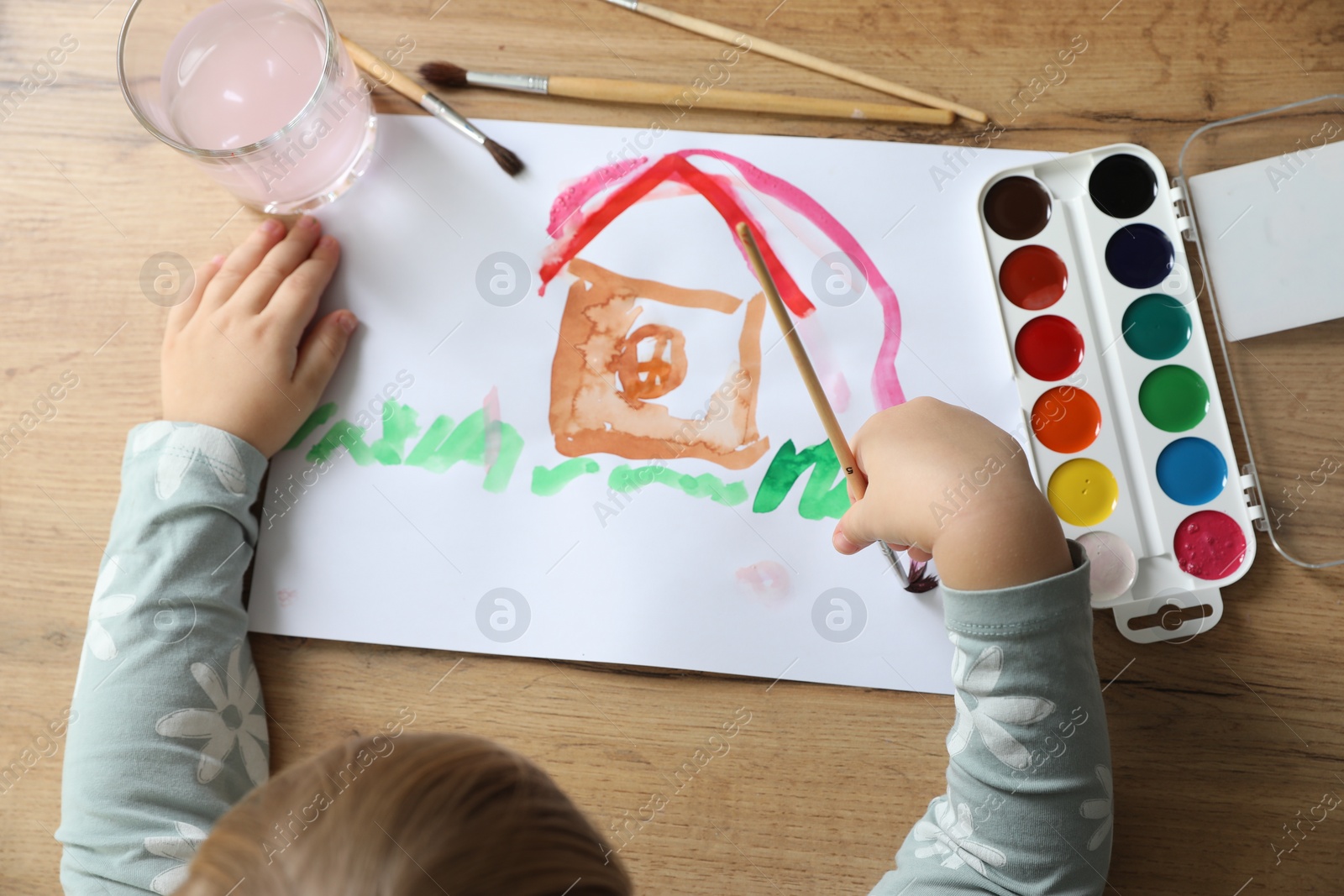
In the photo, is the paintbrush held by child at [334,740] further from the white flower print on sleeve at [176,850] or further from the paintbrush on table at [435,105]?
the paintbrush on table at [435,105]

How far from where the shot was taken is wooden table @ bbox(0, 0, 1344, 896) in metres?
0.63

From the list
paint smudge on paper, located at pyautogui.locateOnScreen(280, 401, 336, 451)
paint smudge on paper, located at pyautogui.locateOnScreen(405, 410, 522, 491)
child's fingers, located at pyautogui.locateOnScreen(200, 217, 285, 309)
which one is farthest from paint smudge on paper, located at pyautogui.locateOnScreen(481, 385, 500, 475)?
child's fingers, located at pyautogui.locateOnScreen(200, 217, 285, 309)

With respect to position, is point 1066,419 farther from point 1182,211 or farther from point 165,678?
point 165,678

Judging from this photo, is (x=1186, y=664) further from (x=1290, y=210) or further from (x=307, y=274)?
(x=307, y=274)

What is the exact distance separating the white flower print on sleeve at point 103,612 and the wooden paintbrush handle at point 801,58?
623 millimetres

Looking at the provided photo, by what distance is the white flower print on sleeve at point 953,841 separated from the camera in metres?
→ 0.56

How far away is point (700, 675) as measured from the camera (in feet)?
2.16

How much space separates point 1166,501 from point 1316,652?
150 millimetres

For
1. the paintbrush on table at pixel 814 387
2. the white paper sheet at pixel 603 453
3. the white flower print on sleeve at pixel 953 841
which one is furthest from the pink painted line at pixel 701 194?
the white flower print on sleeve at pixel 953 841

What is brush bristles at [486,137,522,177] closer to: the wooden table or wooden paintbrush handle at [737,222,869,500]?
the wooden table

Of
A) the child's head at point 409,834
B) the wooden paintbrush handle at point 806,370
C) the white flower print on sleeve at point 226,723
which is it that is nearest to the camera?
the child's head at point 409,834

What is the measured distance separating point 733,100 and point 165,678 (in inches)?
24.7

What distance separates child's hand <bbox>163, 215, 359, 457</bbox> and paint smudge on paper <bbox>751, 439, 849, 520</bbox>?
0.37 meters

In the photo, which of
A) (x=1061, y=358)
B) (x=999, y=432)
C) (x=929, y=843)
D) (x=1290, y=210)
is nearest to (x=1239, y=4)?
(x=1290, y=210)
